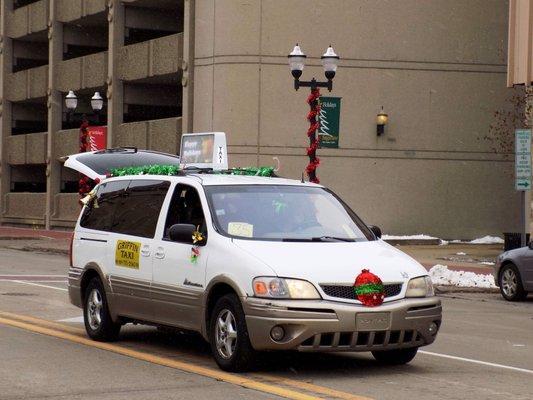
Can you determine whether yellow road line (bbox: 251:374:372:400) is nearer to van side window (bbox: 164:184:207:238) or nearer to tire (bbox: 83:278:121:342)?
van side window (bbox: 164:184:207:238)

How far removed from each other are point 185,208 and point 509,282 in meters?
11.1

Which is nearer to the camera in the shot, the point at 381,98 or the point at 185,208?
the point at 185,208

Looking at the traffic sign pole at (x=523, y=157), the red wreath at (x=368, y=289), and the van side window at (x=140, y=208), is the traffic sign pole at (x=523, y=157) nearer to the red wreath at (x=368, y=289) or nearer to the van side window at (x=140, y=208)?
the van side window at (x=140, y=208)

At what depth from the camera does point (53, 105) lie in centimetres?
5450

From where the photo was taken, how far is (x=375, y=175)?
41.9 metres

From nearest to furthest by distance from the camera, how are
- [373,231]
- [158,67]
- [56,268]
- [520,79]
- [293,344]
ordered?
[293,344] < [373,231] < [56,268] < [520,79] < [158,67]

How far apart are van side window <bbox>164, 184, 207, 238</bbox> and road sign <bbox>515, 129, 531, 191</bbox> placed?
13.6 m

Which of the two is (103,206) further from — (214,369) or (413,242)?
(413,242)

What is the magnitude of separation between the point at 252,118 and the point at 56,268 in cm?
1447

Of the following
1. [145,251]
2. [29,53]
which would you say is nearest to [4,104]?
[29,53]

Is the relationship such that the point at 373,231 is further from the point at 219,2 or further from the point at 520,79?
the point at 219,2

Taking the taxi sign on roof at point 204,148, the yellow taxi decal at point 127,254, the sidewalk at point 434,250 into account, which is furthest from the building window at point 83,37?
the yellow taxi decal at point 127,254

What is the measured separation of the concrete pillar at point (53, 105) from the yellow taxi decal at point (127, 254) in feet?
136

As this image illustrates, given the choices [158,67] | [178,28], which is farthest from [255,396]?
[178,28]
